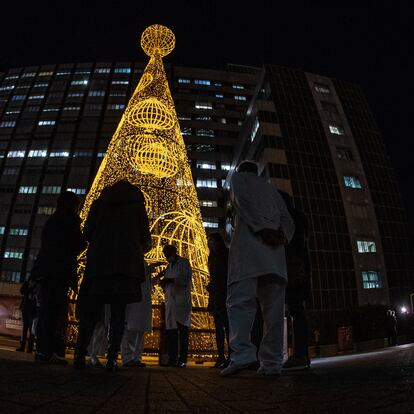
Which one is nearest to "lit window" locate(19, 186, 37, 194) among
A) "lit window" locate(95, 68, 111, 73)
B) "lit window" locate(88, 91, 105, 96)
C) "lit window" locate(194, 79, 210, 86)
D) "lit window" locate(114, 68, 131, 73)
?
"lit window" locate(88, 91, 105, 96)

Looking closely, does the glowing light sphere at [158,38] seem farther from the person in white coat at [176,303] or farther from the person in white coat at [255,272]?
the person in white coat at [255,272]

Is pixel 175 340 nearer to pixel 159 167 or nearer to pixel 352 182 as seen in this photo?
pixel 159 167

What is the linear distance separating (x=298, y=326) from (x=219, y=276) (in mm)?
1340

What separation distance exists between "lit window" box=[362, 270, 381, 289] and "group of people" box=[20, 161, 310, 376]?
95.5 ft

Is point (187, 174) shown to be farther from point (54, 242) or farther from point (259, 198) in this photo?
point (259, 198)

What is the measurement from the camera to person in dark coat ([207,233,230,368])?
4879 mm

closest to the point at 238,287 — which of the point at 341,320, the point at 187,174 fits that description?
the point at 187,174

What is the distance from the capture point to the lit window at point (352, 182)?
34.2m

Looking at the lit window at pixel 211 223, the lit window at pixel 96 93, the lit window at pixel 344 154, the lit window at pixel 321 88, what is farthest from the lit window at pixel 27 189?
the lit window at pixel 344 154

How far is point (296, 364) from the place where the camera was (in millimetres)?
3727

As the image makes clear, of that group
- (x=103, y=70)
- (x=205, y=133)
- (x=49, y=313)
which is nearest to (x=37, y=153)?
(x=103, y=70)

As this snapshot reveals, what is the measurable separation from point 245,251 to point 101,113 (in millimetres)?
51261

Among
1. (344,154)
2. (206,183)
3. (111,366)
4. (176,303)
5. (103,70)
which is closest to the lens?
(111,366)

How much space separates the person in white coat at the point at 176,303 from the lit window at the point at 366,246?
1156 inches
